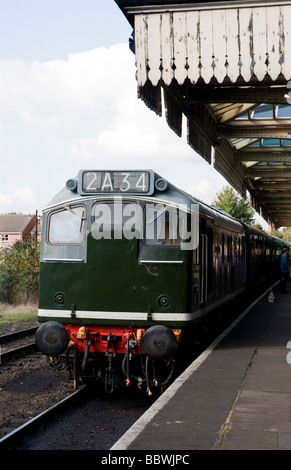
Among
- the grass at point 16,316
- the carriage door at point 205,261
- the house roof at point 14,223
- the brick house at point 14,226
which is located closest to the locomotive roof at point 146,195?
the carriage door at point 205,261

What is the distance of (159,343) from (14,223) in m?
93.9

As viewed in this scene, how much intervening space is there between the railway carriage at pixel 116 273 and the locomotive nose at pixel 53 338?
0.04ft

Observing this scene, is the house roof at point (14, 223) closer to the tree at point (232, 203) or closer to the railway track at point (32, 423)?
the tree at point (232, 203)

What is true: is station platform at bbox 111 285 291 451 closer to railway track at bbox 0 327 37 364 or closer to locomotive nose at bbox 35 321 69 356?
locomotive nose at bbox 35 321 69 356

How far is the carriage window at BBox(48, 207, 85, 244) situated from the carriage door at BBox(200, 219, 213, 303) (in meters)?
1.99

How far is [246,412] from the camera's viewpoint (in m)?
6.66

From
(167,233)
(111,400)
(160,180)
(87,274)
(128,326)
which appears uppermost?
(160,180)

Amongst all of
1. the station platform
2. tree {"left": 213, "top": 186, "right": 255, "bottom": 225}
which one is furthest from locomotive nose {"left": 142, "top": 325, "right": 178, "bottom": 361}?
tree {"left": 213, "top": 186, "right": 255, "bottom": 225}

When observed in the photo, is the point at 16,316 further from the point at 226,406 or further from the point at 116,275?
the point at 226,406

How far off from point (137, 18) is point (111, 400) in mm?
5422

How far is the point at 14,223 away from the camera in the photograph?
330 ft

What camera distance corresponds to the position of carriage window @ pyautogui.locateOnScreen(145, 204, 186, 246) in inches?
372
